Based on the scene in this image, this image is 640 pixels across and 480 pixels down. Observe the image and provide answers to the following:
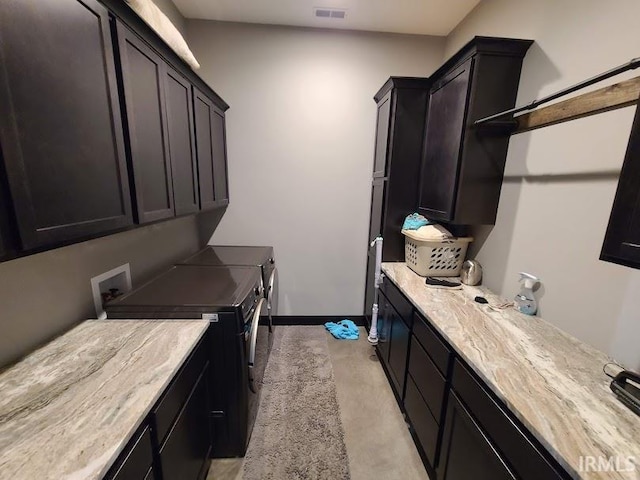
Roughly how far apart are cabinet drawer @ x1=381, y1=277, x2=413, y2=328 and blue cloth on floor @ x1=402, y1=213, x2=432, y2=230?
0.46 m

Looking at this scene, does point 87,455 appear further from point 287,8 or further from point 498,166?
point 287,8

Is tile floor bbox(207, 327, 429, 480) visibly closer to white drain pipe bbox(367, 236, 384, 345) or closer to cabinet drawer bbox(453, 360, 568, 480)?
white drain pipe bbox(367, 236, 384, 345)

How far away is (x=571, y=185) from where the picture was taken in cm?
127

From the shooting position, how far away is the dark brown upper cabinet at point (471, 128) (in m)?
1.53

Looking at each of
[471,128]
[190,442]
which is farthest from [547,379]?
[190,442]

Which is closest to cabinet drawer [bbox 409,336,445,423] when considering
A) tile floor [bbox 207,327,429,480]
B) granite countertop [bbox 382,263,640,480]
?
granite countertop [bbox 382,263,640,480]

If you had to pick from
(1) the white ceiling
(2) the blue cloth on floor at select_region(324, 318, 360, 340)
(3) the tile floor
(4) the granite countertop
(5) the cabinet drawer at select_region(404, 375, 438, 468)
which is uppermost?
(1) the white ceiling

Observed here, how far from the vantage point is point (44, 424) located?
0.73 m

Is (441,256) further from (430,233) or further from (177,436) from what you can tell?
(177,436)

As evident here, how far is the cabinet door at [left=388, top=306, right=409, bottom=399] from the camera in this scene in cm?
175

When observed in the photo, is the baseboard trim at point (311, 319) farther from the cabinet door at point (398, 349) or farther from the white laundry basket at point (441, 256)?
the white laundry basket at point (441, 256)

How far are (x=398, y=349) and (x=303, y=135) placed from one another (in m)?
2.07

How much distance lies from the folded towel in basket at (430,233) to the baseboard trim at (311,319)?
1.35 m

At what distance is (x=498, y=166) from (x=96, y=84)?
206 centimetres
